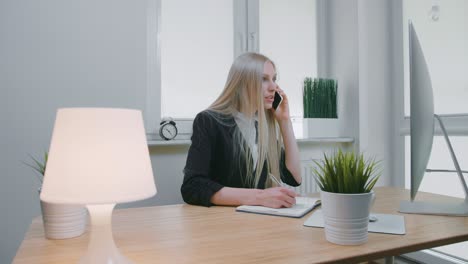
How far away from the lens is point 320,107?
2297mm

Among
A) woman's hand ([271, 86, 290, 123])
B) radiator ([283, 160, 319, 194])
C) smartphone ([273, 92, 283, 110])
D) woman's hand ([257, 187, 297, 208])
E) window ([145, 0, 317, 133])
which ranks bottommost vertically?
radiator ([283, 160, 319, 194])

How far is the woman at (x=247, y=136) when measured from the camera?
4.72 ft

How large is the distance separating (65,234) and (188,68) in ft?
4.94

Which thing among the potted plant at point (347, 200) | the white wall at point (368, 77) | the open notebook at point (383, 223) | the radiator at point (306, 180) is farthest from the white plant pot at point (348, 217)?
the white wall at point (368, 77)

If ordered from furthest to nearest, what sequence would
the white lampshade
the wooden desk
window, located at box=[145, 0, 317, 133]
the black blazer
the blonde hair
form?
window, located at box=[145, 0, 317, 133] < the blonde hair < the black blazer < the wooden desk < the white lampshade

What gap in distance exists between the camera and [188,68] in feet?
7.03

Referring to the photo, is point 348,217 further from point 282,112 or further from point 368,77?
point 368,77

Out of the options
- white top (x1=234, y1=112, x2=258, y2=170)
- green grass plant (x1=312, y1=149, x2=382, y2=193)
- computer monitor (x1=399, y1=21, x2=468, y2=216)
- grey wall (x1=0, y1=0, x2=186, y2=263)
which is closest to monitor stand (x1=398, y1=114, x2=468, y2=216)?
computer monitor (x1=399, y1=21, x2=468, y2=216)

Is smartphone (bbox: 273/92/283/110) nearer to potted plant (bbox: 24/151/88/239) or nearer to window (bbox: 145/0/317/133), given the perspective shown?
window (bbox: 145/0/317/133)

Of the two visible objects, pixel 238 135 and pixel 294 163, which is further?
pixel 294 163

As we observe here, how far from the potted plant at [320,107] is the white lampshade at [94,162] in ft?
5.87

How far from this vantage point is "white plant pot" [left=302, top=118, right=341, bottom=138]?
2236 millimetres

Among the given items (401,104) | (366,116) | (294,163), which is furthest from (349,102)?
(294,163)

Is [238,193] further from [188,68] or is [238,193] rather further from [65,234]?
[188,68]
